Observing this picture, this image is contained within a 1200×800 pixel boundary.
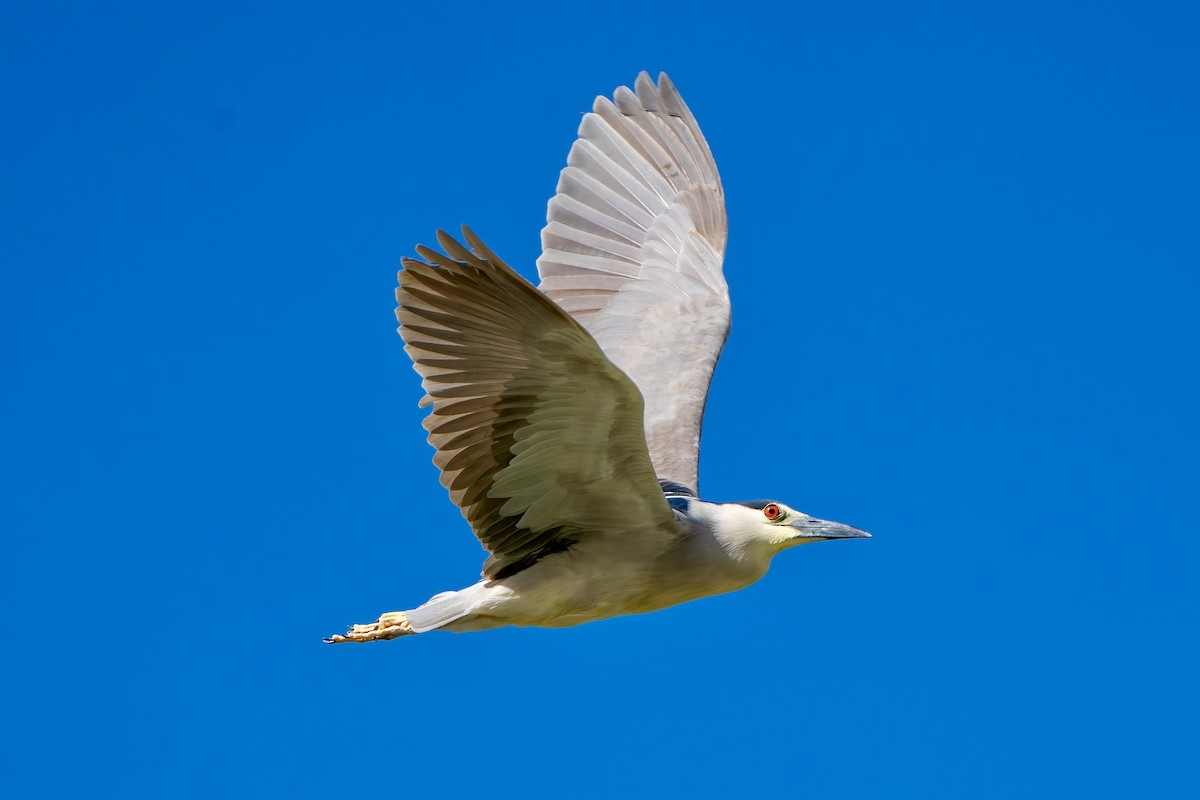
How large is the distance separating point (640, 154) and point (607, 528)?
367cm

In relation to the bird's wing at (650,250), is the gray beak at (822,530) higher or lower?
lower

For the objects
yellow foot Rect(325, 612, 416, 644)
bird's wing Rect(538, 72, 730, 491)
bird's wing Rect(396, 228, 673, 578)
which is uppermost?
bird's wing Rect(538, 72, 730, 491)

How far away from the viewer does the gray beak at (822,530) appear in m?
7.93

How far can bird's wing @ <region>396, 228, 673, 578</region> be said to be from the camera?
6469 millimetres

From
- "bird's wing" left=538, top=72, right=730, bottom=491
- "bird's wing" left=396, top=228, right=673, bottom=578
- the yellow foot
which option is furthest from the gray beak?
the yellow foot

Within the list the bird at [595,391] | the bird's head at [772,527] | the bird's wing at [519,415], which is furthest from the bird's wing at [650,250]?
the bird's wing at [519,415]

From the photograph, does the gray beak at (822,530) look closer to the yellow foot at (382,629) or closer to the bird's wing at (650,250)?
the bird's wing at (650,250)

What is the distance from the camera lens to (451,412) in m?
6.97

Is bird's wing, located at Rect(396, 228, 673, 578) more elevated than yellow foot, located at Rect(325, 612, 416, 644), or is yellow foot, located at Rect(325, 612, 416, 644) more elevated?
bird's wing, located at Rect(396, 228, 673, 578)

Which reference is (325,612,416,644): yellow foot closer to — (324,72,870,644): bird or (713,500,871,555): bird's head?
(324,72,870,644): bird

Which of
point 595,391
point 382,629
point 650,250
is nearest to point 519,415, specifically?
point 595,391

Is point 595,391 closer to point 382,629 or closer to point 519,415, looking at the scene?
point 519,415

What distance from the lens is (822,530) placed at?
26.1ft

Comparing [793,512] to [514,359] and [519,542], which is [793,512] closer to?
[519,542]
